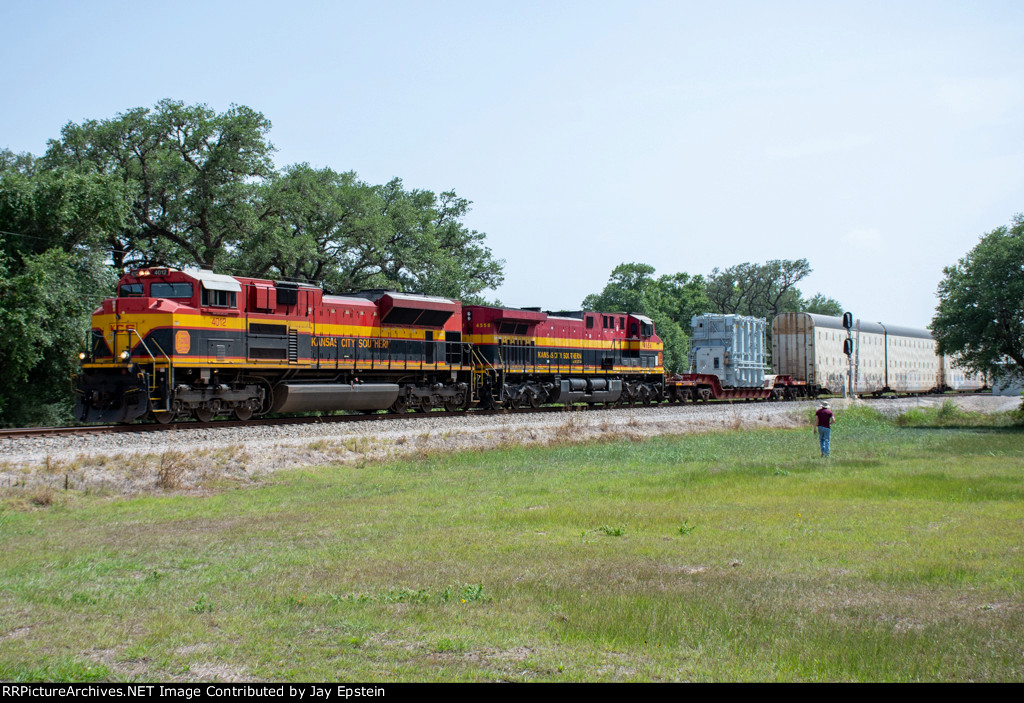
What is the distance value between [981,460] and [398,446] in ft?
44.7

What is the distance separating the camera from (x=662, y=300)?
86188 millimetres

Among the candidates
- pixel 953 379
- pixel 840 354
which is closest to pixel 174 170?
pixel 840 354

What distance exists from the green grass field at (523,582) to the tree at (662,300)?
61.7 meters

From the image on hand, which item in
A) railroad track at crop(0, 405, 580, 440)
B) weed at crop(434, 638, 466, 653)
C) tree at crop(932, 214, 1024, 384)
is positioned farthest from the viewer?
tree at crop(932, 214, 1024, 384)

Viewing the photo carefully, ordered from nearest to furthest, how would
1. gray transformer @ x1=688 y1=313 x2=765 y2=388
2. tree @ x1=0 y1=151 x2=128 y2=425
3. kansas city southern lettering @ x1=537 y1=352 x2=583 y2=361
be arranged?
tree @ x1=0 y1=151 x2=128 y2=425 → kansas city southern lettering @ x1=537 y1=352 x2=583 y2=361 → gray transformer @ x1=688 y1=313 x2=765 y2=388

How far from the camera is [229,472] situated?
15.4m

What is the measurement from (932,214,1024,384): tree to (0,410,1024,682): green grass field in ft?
65.3

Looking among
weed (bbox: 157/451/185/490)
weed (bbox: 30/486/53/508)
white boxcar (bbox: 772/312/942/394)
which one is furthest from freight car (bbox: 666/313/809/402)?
weed (bbox: 30/486/53/508)

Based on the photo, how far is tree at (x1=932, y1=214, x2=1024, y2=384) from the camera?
30.8 metres

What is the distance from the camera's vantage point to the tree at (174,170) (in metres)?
36.0

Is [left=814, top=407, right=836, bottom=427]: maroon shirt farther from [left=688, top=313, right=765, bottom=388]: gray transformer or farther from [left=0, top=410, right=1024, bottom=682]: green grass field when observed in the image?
[left=688, top=313, right=765, bottom=388]: gray transformer

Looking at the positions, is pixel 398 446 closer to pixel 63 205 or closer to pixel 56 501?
pixel 56 501

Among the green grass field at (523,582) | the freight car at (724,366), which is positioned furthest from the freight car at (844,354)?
the green grass field at (523,582)

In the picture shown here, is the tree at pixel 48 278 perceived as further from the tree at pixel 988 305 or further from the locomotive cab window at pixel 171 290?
the tree at pixel 988 305
